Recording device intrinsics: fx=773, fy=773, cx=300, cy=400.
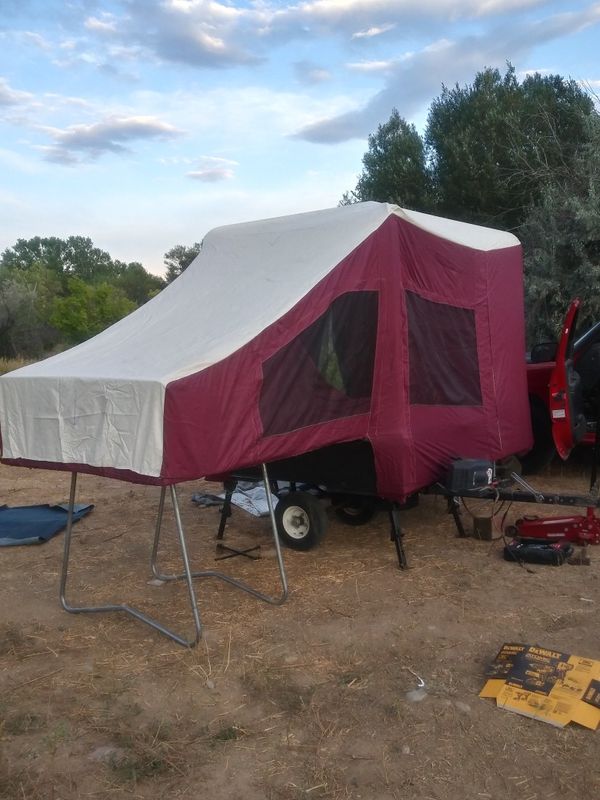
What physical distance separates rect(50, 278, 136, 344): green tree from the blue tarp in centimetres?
3241

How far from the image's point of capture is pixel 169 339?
528cm

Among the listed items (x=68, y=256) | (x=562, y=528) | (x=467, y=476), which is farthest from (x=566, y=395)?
(x=68, y=256)

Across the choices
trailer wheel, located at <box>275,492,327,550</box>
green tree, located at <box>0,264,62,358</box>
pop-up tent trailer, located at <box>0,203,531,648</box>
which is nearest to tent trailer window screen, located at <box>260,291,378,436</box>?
pop-up tent trailer, located at <box>0,203,531,648</box>

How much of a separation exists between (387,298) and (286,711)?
3138 millimetres

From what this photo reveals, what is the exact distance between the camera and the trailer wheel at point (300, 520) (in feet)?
21.4

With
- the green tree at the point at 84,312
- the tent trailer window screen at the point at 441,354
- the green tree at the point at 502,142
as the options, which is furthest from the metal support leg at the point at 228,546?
the green tree at the point at 84,312

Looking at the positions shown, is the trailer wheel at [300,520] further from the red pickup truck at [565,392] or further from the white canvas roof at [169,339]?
the red pickup truck at [565,392]

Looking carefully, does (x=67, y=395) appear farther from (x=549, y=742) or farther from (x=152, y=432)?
(x=549, y=742)

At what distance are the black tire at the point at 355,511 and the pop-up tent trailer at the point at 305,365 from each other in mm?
1118

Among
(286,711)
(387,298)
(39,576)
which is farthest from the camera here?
(39,576)

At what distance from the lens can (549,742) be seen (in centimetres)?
352

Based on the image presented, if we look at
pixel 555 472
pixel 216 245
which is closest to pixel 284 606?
pixel 216 245

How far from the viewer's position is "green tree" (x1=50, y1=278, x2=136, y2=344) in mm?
40000

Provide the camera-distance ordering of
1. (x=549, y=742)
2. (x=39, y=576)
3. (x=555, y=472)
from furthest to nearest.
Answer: (x=555, y=472), (x=39, y=576), (x=549, y=742)
